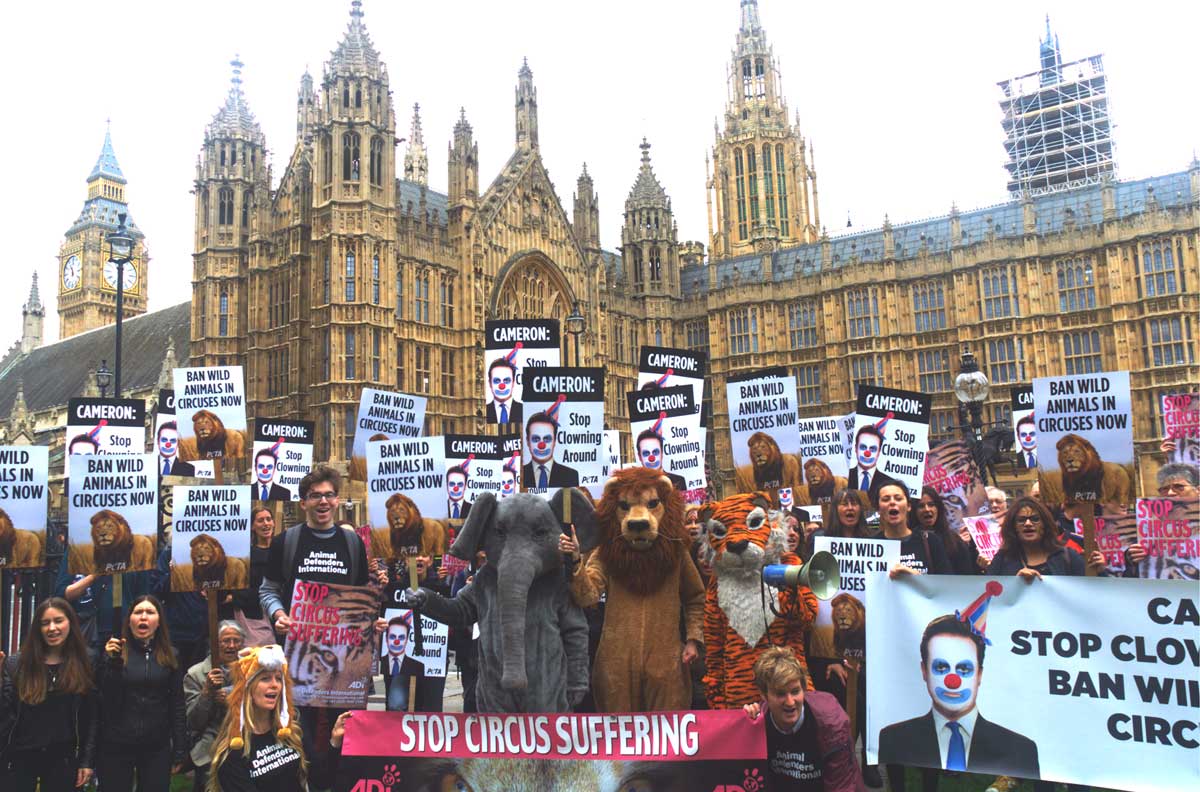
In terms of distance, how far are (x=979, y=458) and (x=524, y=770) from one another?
15982 mm

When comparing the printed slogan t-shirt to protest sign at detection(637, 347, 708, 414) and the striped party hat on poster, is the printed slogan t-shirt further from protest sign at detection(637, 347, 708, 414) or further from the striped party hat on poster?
protest sign at detection(637, 347, 708, 414)

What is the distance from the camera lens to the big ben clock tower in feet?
274

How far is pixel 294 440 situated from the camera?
12.3 meters

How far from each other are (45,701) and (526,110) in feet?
128

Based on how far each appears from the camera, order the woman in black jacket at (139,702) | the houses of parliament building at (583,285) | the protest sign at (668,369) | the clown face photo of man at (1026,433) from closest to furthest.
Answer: the woman in black jacket at (139,702) → the protest sign at (668,369) → the clown face photo of man at (1026,433) → the houses of parliament building at (583,285)

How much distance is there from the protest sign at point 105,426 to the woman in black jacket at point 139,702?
6.26 metres

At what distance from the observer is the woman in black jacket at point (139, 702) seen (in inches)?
240

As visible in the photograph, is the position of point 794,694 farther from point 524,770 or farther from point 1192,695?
point 1192,695

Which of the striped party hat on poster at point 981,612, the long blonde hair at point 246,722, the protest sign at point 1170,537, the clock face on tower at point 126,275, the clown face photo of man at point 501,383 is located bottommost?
the long blonde hair at point 246,722

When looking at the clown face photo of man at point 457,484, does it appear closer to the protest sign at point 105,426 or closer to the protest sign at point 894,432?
A: the protest sign at point 105,426

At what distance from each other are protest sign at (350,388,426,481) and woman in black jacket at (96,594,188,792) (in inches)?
177

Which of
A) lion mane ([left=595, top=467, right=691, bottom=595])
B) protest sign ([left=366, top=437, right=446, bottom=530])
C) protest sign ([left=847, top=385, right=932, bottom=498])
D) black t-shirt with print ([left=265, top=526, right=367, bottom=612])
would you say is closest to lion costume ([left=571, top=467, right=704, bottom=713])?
lion mane ([left=595, top=467, right=691, bottom=595])

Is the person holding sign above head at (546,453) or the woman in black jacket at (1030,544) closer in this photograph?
the woman in black jacket at (1030,544)

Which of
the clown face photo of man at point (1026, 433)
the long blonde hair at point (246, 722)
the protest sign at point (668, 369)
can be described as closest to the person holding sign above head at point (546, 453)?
the protest sign at point (668, 369)
